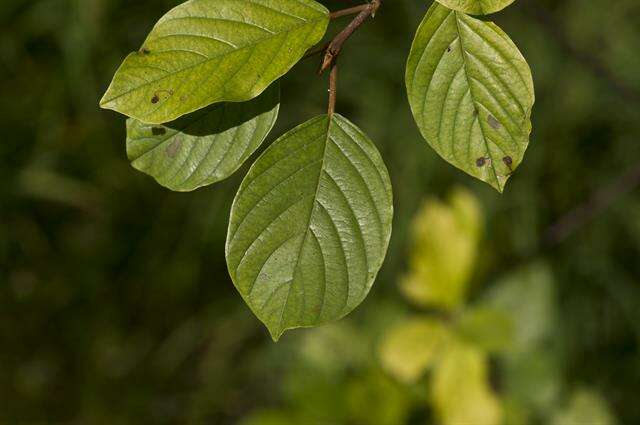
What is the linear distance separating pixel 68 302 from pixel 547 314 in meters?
1.50

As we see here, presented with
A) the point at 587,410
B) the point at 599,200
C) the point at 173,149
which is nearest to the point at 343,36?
the point at 173,149

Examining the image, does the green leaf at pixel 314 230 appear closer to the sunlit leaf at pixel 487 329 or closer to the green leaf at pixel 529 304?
the sunlit leaf at pixel 487 329

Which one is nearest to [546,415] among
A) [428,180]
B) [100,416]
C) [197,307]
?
[428,180]

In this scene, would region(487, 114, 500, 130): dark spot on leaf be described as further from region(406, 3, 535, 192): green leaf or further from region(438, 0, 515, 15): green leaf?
region(438, 0, 515, 15): green leaf

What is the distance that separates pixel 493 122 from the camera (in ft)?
2.52

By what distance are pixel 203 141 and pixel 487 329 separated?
99 centimetres

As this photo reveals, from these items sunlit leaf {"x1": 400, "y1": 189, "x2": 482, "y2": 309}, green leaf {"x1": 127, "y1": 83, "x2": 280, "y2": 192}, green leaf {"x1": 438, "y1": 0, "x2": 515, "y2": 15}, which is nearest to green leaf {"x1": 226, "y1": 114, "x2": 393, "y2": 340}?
green leaf {"x1": 127, "y1": 83, "x2": 280, "y2": 192}

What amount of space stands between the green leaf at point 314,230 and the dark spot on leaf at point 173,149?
5.0 inches

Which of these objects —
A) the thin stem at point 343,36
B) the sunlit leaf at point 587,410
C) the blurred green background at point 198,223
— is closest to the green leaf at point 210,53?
the thin stem at point 343,36

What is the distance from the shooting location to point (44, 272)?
7.72 feet

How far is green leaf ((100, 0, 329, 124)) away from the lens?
703mm

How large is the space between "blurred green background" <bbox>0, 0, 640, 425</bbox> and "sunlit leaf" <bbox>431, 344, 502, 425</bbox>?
500 mm

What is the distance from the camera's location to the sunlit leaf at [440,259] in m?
1.57

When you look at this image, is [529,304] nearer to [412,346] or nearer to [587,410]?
[587,410]
